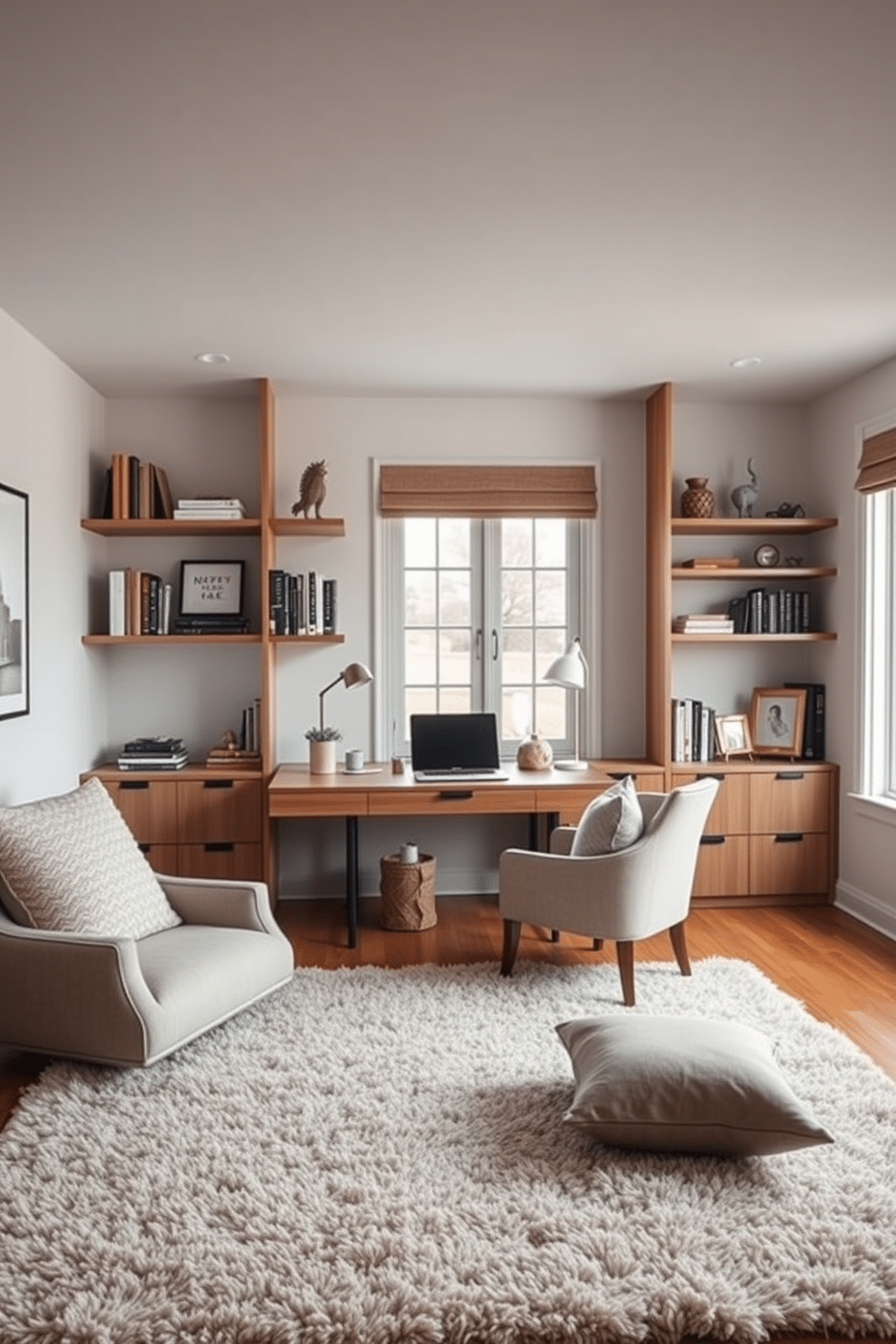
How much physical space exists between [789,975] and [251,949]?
6.80 feet

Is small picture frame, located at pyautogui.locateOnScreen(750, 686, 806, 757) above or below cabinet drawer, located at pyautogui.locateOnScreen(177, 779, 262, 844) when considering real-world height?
above

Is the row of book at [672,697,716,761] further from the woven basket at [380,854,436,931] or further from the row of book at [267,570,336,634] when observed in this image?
the row of book at [267,570,336,634]

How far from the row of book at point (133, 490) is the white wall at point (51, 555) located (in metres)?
0.13

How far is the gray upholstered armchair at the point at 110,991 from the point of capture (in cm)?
300

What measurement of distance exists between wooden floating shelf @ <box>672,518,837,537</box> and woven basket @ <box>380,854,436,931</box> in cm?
209

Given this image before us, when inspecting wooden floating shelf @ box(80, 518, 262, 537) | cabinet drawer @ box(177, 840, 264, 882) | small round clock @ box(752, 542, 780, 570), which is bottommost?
cabinet drawer @ box(177, 840, 264, 882)

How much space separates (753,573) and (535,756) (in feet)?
4.58

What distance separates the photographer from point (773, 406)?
5.49m

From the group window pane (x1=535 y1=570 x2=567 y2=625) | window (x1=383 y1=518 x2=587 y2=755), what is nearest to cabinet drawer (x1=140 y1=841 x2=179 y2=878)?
window (x1=383 y1=518 x2=587 y2=755)

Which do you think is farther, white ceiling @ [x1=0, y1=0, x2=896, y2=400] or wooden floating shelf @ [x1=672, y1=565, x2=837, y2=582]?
wooden floating shelf @ [x1=672, y1=565, x2=837, y2=582]

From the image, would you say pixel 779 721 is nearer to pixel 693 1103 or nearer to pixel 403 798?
pixel 403 798

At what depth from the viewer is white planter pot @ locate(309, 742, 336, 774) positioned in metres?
4.89

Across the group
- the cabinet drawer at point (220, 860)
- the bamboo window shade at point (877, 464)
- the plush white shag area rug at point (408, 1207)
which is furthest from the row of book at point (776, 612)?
the cabinet drawer at point (220, 860)

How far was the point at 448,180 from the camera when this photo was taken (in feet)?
9.34
